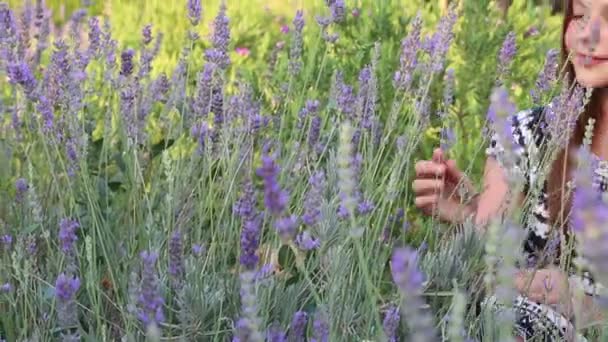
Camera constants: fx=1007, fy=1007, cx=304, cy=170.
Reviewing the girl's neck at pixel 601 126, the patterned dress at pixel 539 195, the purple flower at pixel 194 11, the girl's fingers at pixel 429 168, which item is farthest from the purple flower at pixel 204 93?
the girl's neck at pixel 601 126

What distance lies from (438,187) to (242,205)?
29.9 inches

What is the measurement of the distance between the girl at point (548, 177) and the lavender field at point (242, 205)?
0.20ft

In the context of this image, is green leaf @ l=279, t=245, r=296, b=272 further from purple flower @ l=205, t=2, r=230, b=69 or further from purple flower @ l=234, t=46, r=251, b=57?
purple flower @ l=234, t=46, r=251, b=57

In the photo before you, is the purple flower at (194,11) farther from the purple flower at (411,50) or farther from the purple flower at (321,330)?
the purple flower at (321,330)

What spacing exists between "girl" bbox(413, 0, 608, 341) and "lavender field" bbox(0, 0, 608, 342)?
61 millimetres

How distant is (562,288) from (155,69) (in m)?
2.92

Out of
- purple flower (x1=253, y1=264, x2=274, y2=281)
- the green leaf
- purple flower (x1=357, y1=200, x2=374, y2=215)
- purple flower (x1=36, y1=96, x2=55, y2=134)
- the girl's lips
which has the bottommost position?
the green leaf

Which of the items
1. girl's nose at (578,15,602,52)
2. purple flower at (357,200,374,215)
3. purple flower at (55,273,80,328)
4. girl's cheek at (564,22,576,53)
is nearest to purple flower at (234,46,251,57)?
girl's cheek at (564,22,576,53)

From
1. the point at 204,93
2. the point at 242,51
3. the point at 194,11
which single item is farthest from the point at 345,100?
the point at 242,51

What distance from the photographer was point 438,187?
78.7 inches

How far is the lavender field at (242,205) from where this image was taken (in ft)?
4.33

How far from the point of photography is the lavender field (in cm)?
132

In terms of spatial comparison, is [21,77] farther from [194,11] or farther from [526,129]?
[526,129]

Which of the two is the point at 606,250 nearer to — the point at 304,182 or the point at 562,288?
the point at 562,288
